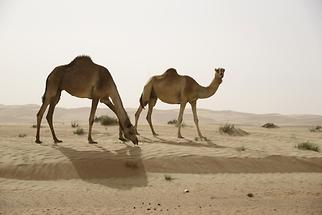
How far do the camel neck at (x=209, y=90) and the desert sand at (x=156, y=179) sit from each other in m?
2.70

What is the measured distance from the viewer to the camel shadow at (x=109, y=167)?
28.6 feet

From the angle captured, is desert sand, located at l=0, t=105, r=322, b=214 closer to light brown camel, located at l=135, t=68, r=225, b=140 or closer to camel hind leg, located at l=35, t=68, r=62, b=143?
camel hind leg, located at l=35, t=68, r=62, b=143

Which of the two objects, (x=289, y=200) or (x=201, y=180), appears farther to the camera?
(x=201, y=180)

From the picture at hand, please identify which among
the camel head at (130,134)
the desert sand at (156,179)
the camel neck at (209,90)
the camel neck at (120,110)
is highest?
the camel neck at (209,90)

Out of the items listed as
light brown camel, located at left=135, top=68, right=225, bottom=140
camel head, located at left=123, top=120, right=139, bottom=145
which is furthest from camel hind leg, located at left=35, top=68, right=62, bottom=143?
light brown camel, located at left=135, top=68, right=225, bottom=140

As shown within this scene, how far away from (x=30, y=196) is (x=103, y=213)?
5.84ft

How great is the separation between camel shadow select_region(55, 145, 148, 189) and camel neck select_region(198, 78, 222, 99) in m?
5.25

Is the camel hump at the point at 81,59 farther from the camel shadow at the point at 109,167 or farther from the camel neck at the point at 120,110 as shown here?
the camel shadow at the point at 109,167

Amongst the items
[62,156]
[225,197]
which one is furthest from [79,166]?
[225,197]

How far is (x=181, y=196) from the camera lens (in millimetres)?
7309

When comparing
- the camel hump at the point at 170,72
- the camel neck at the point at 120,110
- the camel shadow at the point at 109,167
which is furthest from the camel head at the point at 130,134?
the camel hump at the point at 170,72

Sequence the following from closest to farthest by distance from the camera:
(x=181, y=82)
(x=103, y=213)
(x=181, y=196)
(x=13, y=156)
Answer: (x=103, y=213)
(x=181, y=196)
(x=13, y=156)
(x=181, y=82)

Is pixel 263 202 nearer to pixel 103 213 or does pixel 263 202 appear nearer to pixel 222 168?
pixel 103 213

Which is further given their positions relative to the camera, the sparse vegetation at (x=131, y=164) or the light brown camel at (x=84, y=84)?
the light brown camel at (x=84, y=84)
